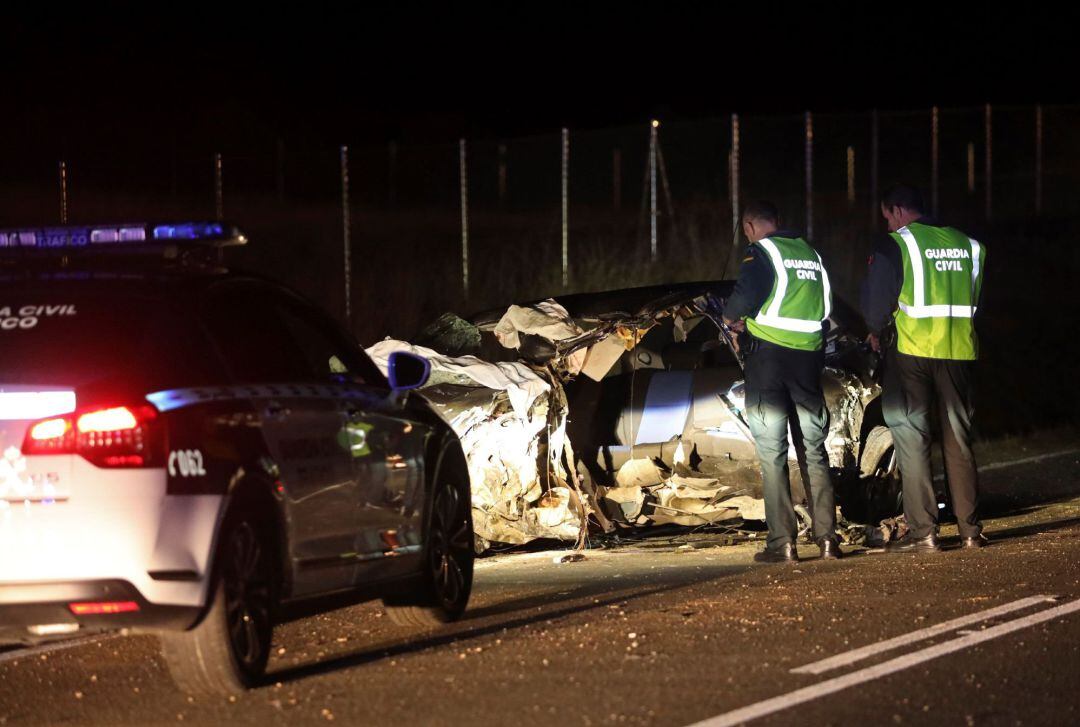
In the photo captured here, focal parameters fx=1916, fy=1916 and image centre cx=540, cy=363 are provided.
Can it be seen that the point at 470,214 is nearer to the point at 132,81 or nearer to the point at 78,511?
the point at 78,511

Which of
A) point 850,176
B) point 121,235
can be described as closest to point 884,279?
point 121,235

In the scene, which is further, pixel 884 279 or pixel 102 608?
pixel 884 279

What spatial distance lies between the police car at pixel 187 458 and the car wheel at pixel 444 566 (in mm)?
44

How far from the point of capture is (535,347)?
11.7 metres

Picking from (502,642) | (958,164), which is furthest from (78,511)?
(958,164)

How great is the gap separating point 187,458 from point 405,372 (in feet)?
5.97

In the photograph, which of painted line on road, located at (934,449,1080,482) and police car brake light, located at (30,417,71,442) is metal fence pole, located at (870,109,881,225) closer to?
painted line on road, located at (934,449,1080,482)

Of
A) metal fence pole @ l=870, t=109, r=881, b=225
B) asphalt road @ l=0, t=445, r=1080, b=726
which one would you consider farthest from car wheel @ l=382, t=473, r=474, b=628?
metal fence pole @ l=870, t=109, r=881, b=225

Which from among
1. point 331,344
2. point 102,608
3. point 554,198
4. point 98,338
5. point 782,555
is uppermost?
point 554,198

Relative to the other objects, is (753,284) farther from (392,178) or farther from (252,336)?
(392,178)

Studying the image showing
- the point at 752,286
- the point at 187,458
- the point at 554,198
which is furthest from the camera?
the point at 554,198

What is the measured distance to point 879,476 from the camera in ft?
39.0

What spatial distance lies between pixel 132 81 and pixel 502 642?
55.0 meters

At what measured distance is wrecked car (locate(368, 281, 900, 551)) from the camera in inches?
444
